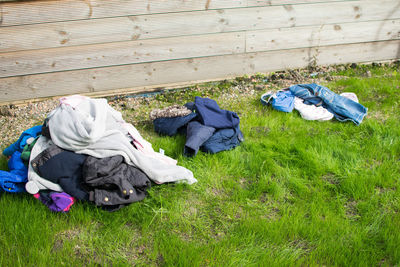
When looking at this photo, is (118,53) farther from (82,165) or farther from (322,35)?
(322,35)

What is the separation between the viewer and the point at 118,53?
4586mm

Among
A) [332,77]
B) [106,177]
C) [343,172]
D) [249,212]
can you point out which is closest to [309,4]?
[332,77]

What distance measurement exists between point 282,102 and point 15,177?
9.81 ft

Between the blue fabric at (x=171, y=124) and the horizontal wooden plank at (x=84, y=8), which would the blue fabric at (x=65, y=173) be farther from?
the horizontal wooden plank at (x=84, y=8)

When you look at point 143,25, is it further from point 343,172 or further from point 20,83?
point 343,172

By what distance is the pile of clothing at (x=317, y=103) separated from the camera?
14.0 ft

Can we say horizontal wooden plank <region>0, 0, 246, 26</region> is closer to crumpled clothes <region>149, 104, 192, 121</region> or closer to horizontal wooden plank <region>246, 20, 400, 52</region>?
horizontal wooden plank <region>246, 20, 400, 52</region>

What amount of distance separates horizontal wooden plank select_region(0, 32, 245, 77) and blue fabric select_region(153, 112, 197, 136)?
1192mm

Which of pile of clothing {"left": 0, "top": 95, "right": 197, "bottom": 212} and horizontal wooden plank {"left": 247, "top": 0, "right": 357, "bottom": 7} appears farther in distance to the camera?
horizontal wooden plank {"left": 247, "top": 0, "right": 357, "bottom": 7}

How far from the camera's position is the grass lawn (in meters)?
2.56

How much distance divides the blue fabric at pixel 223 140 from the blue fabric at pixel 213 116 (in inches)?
2.5

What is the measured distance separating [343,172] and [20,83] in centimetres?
380

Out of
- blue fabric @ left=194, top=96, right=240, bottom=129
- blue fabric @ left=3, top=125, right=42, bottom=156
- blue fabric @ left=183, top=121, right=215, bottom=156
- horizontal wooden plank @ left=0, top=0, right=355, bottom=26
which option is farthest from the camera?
horizontal wooden plank @ left=0, top=0, right=355, bottom=26


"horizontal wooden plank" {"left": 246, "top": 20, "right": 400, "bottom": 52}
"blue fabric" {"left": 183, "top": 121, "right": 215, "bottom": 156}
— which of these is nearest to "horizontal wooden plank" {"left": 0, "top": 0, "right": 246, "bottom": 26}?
"horizontal wooden plank" {"left": 246, "top": 20, "right": 400, "bottom": 52}
